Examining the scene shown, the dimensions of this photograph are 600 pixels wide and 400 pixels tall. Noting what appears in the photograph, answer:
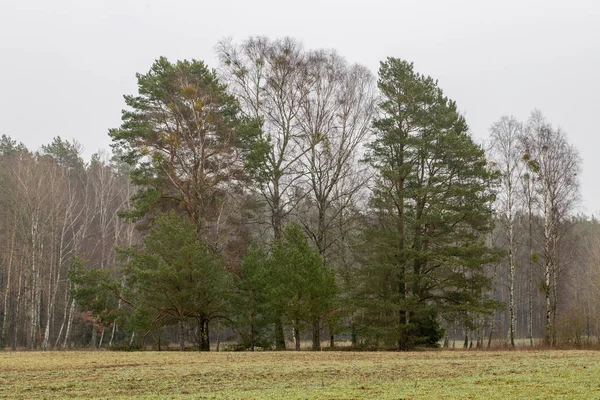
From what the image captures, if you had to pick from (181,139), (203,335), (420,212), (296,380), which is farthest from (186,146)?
(296,380)

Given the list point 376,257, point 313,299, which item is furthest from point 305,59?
point 313,299

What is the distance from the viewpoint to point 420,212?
110ft

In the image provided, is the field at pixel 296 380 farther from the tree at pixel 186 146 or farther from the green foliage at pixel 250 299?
the tree at pixel 186 146

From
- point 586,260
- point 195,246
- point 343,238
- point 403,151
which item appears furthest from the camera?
point 586,260

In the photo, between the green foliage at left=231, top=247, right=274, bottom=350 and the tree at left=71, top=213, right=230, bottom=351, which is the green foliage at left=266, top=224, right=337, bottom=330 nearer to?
the green foliage at left=231, top=247, right=274, bottom=350

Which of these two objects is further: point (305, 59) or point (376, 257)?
point (305, 59)

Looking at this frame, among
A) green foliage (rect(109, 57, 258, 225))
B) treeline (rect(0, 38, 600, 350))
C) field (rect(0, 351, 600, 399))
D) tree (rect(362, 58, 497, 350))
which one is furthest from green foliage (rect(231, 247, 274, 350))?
field (rect(0, 351, 600, 399))

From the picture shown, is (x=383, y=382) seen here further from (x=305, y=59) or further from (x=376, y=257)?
(x=305, y=59)

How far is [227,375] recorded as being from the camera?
53.9 feet

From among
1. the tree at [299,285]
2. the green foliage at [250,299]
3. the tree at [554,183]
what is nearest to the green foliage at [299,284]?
the tree at [299,285]

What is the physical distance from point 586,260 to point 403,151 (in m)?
47.0

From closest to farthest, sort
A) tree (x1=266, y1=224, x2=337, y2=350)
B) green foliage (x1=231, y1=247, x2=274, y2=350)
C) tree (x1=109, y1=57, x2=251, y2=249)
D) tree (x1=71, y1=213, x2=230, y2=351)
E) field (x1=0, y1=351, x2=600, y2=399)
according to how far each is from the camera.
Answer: field (x1=0, y1=351, x2=600, y2=399) → tree (x1=71, y1=213, x2=230, y2=351) → tree (x1=266, y1=224, x2=337, y2=350) → green foliage (x1=231, y1=247, x2=274, y2=350) → tree (x1=109, y1=57, x2=251, y2=249)

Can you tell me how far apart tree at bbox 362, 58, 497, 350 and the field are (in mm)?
12459

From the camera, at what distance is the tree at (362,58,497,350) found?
31.6 meters
